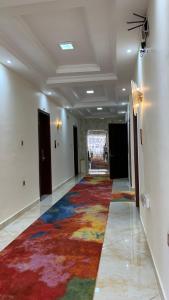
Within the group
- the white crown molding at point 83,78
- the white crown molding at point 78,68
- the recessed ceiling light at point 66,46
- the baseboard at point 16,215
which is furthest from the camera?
the white crown molding at point 83,78

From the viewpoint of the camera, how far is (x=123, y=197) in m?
6.67

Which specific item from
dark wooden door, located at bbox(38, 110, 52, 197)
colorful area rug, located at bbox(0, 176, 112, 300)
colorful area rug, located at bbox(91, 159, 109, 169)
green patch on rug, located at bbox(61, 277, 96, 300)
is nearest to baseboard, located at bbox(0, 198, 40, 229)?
colorful area rug, located at bbox(0, 176, 112, 300)

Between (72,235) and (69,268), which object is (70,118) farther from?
(69,268)

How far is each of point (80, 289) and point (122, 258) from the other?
31.7 inches

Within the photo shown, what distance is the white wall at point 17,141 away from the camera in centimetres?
455

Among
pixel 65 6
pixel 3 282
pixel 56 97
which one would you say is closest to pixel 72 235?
pixel 3 282

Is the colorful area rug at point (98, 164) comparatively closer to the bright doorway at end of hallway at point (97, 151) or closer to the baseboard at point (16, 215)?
the bright doorway at end of hallway at point (97, 151)

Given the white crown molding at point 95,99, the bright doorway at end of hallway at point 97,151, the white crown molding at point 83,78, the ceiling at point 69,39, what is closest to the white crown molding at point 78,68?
the ceiling at point 69,39

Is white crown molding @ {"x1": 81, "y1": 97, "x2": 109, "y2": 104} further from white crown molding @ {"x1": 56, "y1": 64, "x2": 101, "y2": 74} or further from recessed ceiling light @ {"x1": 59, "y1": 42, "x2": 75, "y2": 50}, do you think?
recessed ceiling light @ {"x1": 59, "y1": 42, "x2": 75, "y2": 50}

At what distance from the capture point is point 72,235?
401 centimetres

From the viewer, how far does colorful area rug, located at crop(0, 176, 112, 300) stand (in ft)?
8.24

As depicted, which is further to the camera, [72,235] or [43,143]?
[43,143]

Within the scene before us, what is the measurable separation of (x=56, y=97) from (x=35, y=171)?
7.75 feet

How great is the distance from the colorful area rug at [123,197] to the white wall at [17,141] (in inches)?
73.9
